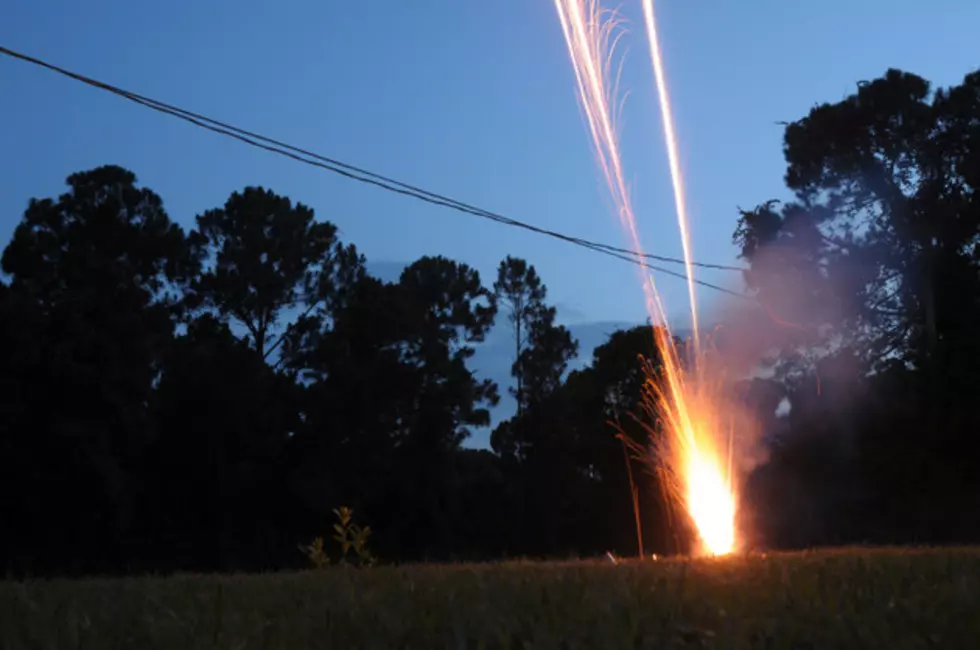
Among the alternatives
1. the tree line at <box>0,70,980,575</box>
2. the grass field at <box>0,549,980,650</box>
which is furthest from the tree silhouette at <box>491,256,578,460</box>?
the grass field at <box>0,549,980,650</box>

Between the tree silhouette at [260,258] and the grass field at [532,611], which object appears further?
the tree silhouette at [260,258]

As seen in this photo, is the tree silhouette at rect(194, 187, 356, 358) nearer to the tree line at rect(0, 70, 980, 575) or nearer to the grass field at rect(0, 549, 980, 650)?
the tree line at rect(0, 70, 980, 575)

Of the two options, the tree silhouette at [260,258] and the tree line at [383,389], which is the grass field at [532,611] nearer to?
the tree line at [383,389]

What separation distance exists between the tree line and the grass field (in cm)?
2414

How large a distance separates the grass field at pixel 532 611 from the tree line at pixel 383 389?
79.2 ft

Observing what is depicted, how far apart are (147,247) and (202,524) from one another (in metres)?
11.2

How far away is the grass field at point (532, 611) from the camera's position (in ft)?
18.3

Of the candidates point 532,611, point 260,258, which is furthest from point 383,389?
point 532,611

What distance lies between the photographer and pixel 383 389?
4606 cm

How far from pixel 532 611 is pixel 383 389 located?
1569 inches

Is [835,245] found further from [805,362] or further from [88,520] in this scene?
[88,520]

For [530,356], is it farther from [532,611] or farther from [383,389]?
[532,611]

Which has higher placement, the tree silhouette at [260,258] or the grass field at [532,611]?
the tree silhouette at [260,258]

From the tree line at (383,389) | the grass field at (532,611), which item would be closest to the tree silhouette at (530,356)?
the tree line at (383,389)
